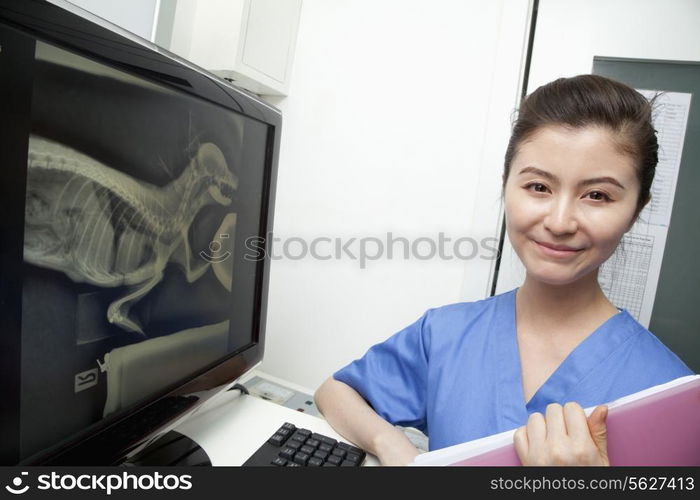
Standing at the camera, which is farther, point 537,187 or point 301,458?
point 537,187

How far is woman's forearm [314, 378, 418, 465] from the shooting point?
2.04ft

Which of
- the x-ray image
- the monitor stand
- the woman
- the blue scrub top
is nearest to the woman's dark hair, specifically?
the woman

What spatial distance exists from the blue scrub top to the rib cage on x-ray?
40 centimetres

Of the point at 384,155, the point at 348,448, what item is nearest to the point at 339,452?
the point at 348,448

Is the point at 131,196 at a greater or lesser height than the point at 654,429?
greater

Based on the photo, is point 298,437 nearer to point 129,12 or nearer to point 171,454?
point 171,454

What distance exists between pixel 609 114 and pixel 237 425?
723 mm

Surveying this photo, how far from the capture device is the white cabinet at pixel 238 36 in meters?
1.03

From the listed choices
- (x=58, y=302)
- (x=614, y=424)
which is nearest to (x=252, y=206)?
(x=58, y=302)

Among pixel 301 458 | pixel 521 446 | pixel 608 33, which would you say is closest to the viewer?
pixel 521 446

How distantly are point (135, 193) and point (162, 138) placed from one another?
7 cm

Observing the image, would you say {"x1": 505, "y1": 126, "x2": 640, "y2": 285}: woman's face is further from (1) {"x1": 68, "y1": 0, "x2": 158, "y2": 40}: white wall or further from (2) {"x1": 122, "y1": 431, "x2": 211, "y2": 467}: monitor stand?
(1) {"x1": 68, "y1": 0, "x2": 158, "y2": 40}: white wall

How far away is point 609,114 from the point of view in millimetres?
609

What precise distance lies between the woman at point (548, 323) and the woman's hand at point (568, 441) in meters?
0.17
